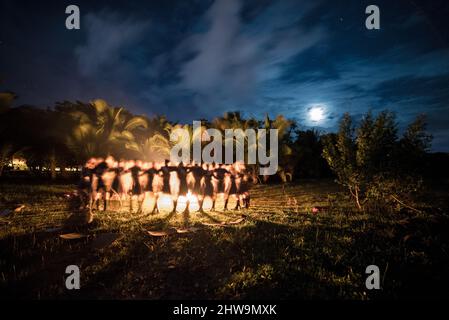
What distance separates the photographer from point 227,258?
18.1 feet

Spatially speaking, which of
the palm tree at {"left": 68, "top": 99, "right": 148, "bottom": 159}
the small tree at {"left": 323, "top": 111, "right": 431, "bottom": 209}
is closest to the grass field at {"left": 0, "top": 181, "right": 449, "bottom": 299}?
the small tree at {"left": 323, "top": 111, "right": 431, "bottom": 209}

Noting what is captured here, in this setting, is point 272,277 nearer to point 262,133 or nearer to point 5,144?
point 262,133

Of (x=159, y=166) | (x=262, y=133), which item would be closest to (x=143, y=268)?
(x=159, y=166)

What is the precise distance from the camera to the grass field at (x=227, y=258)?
4.28 metres

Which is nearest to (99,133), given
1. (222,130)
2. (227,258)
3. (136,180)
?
(222,130)

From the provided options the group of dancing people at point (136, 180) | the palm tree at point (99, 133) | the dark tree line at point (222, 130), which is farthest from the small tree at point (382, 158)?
the palm tree at point (99, 133)

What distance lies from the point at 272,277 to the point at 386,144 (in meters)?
8.50

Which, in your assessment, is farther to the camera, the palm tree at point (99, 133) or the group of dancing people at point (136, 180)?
the palm tree at point (99, 133)

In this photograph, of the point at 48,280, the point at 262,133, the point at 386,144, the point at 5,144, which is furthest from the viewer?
the point at 262,133

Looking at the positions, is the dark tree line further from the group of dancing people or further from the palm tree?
the group of dancing people

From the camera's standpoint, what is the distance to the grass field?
14.0 ft

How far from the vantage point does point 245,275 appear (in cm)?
472

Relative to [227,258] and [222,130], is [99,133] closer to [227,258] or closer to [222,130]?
[222,130]

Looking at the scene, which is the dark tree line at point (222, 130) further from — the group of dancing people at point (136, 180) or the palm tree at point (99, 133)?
the group of dancing people at point (136, 180)
